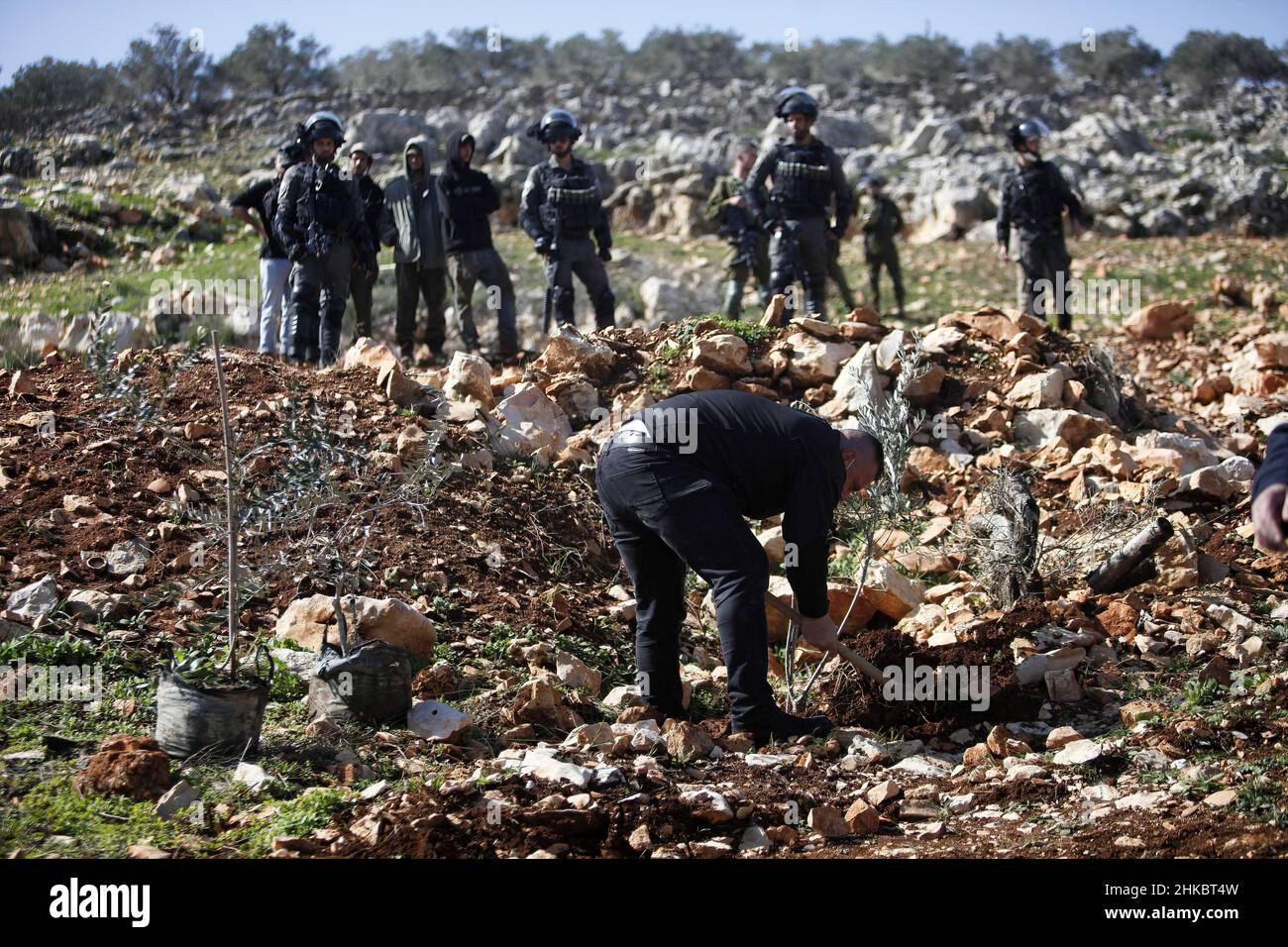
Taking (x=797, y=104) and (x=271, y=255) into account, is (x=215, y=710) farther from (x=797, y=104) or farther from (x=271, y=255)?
(x=797, y=104)

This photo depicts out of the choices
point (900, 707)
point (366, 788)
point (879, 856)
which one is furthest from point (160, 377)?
point (879, 856)

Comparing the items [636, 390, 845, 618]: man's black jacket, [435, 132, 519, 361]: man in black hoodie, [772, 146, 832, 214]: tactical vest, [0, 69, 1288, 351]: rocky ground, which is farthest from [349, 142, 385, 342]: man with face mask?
[636, 390, 845, 618]: man's black jacket

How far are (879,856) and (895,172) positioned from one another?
19558 mm

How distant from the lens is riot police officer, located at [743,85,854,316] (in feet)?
28.8

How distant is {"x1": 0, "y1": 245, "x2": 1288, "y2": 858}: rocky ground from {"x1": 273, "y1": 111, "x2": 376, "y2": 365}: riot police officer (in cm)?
85

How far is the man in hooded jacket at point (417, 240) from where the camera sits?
29.7 ft

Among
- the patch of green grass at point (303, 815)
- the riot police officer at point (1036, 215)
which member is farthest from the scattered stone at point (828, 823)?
the riot police officer at point (1036, 215)

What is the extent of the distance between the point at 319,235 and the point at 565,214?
5.72 feet

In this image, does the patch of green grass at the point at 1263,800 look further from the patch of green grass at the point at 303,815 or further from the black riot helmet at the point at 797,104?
the black riot helmet at the point at 797,104

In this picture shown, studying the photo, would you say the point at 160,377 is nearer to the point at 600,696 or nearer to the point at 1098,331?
the point at 600,696

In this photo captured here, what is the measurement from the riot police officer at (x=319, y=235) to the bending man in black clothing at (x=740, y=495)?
4317 mm

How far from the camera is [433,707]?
13.8 ft

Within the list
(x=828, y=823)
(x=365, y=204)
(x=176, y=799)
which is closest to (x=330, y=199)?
(x=365, y=204)

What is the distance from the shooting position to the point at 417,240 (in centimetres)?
904
